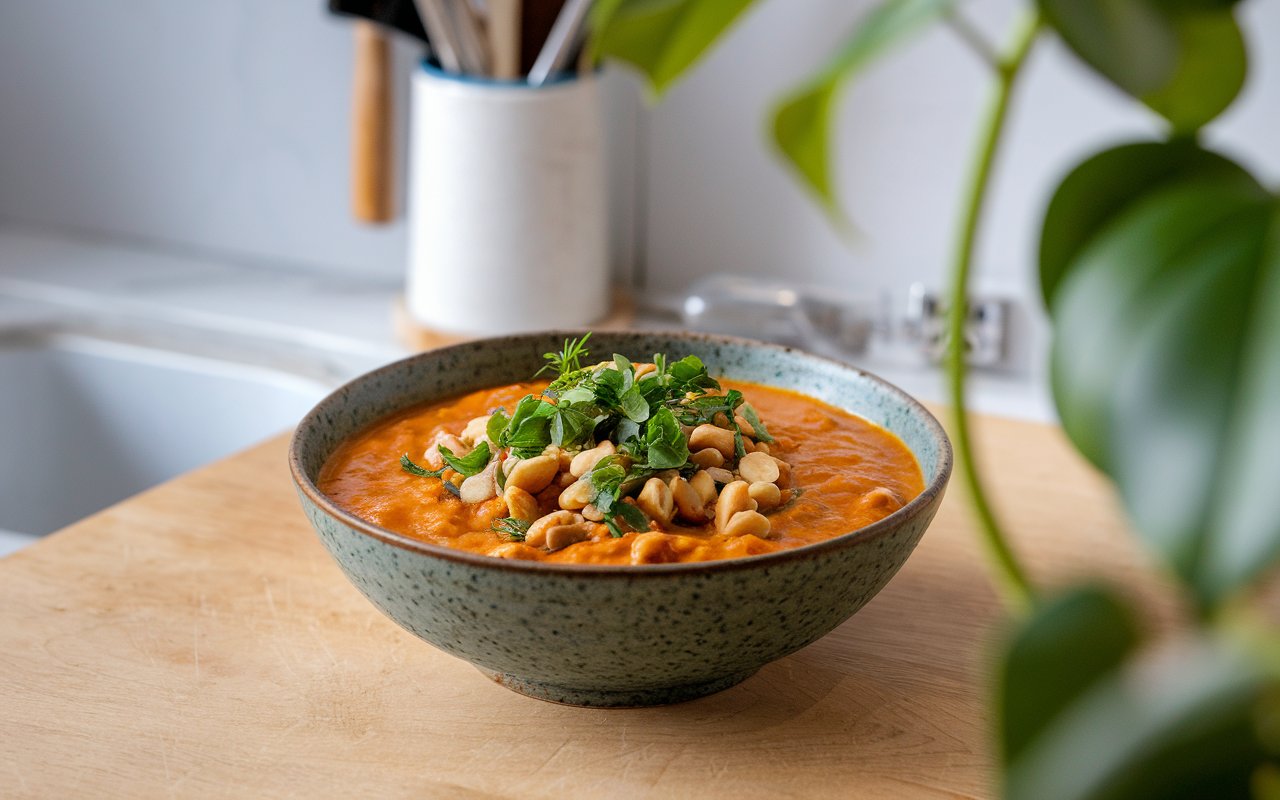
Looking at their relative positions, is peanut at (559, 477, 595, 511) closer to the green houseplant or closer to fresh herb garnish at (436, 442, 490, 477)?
fresh herb garnish at (436, 442, 490, 477)

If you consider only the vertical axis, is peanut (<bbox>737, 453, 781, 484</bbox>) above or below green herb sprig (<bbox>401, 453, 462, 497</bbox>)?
above

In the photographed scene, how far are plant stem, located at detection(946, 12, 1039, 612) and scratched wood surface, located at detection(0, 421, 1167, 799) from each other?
446mm

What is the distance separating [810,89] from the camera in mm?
332

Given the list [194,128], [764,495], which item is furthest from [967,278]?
[194,128]

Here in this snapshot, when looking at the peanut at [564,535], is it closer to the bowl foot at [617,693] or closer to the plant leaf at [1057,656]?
the bowl foot at [617,693]

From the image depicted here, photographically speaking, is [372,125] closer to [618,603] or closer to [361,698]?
[361,698]

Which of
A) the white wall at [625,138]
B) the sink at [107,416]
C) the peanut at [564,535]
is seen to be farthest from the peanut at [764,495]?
the sink at [107,416]

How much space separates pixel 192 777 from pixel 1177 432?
668mm

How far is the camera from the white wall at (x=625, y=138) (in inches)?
62.0

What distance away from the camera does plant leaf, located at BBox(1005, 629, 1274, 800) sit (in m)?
0.27

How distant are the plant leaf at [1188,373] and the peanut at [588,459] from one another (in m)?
0.53

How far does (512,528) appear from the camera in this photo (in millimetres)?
838

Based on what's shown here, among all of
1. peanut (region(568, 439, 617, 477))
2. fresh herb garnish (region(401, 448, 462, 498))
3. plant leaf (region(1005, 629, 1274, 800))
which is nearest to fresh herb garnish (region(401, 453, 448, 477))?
fresh herb garnish (region(401, 448, 462, 498))

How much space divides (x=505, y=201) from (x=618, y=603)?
35.2 inches
